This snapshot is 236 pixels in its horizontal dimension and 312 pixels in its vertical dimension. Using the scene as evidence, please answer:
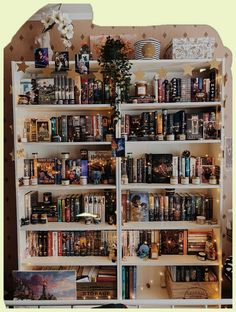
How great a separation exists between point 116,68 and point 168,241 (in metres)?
1.46

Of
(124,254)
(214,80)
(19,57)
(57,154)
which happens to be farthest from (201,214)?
(19,57)

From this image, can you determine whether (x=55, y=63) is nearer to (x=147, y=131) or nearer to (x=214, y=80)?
(x=147, y=131)

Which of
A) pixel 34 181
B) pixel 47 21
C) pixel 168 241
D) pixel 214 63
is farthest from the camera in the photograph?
pixel 168 241

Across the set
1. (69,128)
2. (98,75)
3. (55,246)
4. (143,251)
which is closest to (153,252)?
(143,251)

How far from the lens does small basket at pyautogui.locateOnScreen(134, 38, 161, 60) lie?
7.67ft

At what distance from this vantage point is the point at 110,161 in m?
2.61

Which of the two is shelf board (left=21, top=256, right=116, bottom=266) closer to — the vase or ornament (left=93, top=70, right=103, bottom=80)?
ornament (left=93, top=70, right=103, bottom=80)

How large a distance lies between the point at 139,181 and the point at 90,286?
939 mm

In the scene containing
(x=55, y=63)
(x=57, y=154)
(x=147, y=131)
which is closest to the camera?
(x=55, y=63)

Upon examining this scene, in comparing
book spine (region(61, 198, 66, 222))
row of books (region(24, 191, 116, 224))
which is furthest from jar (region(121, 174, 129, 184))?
book spine (region(61, 198, 66, 222))

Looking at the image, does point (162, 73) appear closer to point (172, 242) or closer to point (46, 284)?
point (172, 242)

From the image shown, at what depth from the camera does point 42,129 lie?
2.55 metres

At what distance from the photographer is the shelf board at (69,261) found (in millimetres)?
2488

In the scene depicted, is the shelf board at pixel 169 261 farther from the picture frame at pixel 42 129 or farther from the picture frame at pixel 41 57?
the picture frame at pixel 41 57
